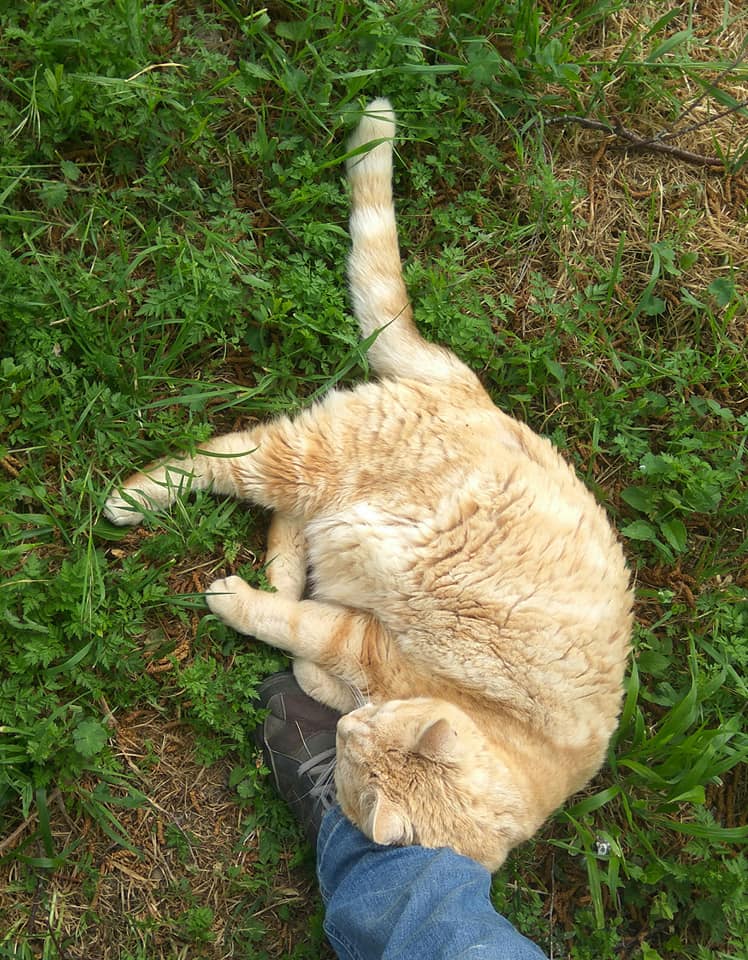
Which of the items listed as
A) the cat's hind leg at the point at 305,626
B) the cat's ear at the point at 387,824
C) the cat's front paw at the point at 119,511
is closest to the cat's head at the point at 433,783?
the cat's ear at the point at 387,824

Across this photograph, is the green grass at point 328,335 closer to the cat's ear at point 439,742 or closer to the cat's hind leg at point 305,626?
the cat's hind leg at point 305,626

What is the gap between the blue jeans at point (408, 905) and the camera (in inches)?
83.4

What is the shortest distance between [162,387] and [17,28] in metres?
1.39

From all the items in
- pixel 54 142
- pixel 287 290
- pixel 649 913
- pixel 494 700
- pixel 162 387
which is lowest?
pixel 649 913

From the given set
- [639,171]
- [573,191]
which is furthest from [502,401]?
[639,171]

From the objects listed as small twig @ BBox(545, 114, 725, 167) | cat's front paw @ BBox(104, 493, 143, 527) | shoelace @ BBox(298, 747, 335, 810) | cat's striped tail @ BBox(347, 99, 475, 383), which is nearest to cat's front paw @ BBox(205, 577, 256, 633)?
cat's front paw @ BBox(104, 493, 143, 527)

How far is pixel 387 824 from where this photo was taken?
225cm

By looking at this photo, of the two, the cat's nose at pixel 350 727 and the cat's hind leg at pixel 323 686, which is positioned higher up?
the cat's nose at pixel 350 727

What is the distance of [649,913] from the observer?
10.0ft

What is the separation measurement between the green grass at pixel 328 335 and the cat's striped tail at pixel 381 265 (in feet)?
0.31

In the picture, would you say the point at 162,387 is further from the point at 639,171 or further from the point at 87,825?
the point at 639,171

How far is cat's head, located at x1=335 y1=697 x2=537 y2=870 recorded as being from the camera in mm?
2338

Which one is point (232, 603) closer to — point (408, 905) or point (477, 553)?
point (477, 553)

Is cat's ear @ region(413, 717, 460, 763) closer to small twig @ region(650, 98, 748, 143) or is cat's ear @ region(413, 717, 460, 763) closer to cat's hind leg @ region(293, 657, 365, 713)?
cat's hind leg @ region(293, 657, 365, 713)
